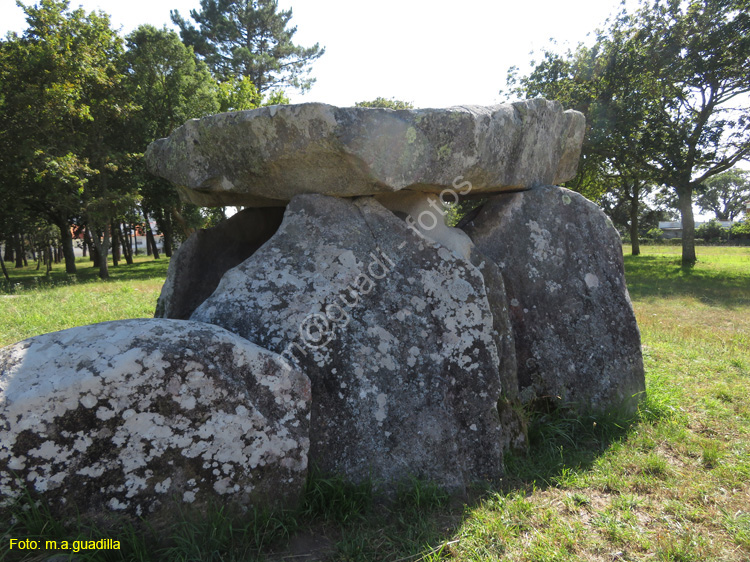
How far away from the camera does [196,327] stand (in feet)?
8.15

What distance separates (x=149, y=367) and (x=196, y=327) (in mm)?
344

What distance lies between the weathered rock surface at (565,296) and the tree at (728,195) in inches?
2724

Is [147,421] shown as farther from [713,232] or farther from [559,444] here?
[713,232]

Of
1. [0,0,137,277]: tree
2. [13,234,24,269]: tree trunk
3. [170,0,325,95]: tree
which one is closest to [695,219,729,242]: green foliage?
[170,0,325,95]: tree

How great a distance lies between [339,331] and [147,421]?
3.89ft

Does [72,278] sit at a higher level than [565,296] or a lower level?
lower

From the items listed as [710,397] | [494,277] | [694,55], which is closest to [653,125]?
[694,55]

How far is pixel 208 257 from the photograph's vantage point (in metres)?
4.52

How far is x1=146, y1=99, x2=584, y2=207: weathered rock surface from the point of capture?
10.5ft

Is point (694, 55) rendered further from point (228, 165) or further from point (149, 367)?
point (149, 367)

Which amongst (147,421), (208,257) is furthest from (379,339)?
(208,257)

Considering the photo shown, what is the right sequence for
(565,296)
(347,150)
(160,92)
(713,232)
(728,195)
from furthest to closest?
(728,195) → (713,232) → (160,92) → (565,296) → (347,150)

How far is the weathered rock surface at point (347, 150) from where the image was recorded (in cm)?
320

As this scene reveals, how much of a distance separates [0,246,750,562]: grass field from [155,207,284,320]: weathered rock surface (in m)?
2.35
